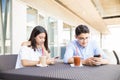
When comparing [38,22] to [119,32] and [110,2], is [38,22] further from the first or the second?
[119,32]

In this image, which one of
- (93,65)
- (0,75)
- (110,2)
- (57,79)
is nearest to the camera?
(57,79)

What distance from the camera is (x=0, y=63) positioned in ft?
5.33

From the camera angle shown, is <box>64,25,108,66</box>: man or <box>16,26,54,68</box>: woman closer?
<box>16,26,54,68</box>: woman

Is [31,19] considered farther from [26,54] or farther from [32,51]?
[26,54]

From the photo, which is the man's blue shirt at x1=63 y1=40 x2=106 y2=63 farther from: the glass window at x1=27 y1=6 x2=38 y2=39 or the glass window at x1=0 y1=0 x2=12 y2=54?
the glass window at x1=27 y1=6 x2=38 y2=39

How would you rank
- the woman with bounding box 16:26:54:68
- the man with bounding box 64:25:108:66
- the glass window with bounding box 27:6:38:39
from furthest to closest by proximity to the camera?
1. the glass window with bounding box 27:6:38:39
2. the man with bounding box 64:25:108:66
3. the woman with bounding box 16:26:54:68

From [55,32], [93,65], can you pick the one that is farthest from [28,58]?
[55,32]

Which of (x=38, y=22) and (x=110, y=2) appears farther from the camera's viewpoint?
(x=110, y=2)

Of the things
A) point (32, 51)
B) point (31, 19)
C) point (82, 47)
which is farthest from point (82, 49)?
point (31, 19)

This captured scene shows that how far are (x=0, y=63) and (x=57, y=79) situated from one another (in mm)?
760

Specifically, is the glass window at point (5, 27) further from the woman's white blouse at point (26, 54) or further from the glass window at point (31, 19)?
the woman's white blouse at point (26, 54)

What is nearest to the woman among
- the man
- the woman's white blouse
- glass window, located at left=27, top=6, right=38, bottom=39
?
the woman's white blouse

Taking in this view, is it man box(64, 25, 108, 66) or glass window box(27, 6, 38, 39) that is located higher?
glass window box(27, 6, 38, 39)

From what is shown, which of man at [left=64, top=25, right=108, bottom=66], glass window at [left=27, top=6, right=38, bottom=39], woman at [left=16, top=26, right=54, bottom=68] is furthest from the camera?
glass window at [left=27, top=6, right=38, bottom=39]
